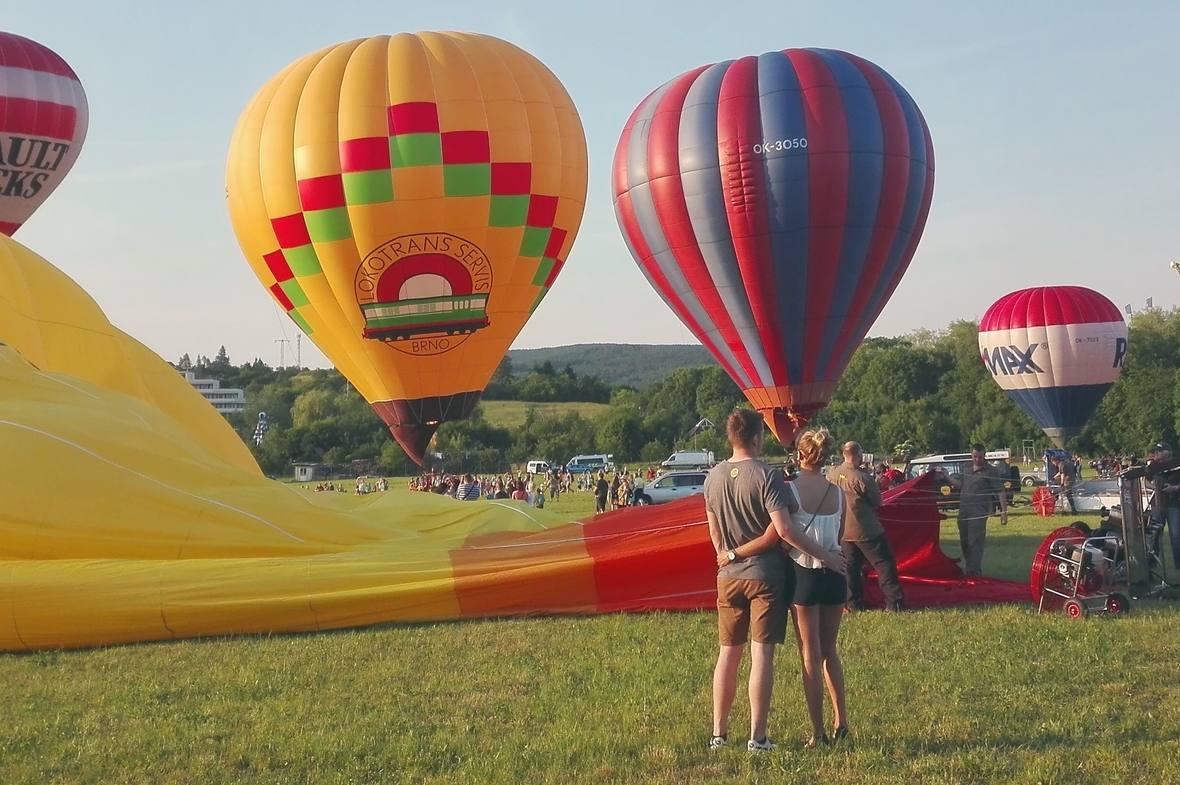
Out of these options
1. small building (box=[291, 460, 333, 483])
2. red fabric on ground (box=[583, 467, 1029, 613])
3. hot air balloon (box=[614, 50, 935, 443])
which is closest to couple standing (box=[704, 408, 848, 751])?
red fabric on ground (box=[583, 467, 1029, 613])

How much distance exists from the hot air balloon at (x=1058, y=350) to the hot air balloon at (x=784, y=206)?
10618 mm

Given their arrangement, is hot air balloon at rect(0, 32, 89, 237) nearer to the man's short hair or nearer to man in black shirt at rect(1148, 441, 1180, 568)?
man in black shirt at rect(1148, 441, 1180, 568)

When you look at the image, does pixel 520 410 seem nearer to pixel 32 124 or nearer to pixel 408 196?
pixel 32 124

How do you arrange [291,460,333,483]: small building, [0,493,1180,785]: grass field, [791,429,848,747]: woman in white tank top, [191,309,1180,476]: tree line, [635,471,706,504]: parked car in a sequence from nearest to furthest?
[0,493,1180,785]: grass field < [791,429,848,747]: woman in white tank top < [635,471,706,504]: parked car < [191,309,1180,476]: tree line < [291,460,333,483]: small building

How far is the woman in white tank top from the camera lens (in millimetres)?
4555

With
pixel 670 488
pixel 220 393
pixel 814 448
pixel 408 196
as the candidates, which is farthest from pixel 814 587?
pixel 220 393

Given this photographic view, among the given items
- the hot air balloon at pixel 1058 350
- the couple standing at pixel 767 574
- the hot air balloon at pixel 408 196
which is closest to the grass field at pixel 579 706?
the couple standing at pixel 767 574

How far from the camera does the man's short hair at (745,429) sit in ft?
14.6

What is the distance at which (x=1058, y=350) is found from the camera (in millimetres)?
28859

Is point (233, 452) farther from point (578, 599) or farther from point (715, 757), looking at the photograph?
point (715, 757)

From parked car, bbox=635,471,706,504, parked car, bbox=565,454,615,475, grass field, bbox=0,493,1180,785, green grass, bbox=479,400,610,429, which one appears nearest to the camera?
grass field, bbox=0,493,1180,785

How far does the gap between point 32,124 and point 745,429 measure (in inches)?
891

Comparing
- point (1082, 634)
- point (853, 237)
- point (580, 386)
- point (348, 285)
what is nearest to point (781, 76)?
point (853, 237)

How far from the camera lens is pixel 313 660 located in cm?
648
